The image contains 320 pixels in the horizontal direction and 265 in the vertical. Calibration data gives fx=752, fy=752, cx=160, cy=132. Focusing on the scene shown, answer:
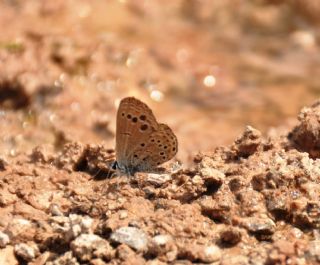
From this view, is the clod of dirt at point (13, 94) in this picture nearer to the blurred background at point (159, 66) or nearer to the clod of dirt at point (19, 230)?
the blurred background at point (159, 66)

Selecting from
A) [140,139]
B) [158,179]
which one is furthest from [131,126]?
[158,179]

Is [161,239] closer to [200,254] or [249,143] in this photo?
[200,254]

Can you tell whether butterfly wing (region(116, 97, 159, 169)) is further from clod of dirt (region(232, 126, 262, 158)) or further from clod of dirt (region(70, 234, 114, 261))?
clod of dirt (region(70, 234, 114, 261))

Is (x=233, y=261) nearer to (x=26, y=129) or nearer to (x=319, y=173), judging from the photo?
(x=319, y=173)

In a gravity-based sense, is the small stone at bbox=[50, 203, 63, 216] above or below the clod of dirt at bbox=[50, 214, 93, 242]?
above

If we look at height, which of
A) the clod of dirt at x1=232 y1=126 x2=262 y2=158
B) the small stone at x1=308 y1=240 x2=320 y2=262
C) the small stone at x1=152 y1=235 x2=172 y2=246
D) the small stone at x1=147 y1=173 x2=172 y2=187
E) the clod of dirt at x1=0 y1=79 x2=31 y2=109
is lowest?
the small stone at x1=308 y1=240 x2=320 y2=262

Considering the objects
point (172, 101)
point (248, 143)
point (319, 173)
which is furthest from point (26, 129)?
point (319, 173)

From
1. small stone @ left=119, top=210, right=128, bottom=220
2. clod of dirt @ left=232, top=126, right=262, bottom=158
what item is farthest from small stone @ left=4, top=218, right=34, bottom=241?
clod of dirt @ left=232, top=126, right=262, bottom=158

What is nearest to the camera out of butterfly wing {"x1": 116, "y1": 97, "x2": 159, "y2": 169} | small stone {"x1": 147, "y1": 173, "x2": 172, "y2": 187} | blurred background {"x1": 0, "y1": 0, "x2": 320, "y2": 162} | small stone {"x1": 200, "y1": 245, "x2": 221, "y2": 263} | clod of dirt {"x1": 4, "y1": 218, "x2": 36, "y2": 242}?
small stone {"x1": 200, "y1": 245, "x2": 221, "y2": 263}
